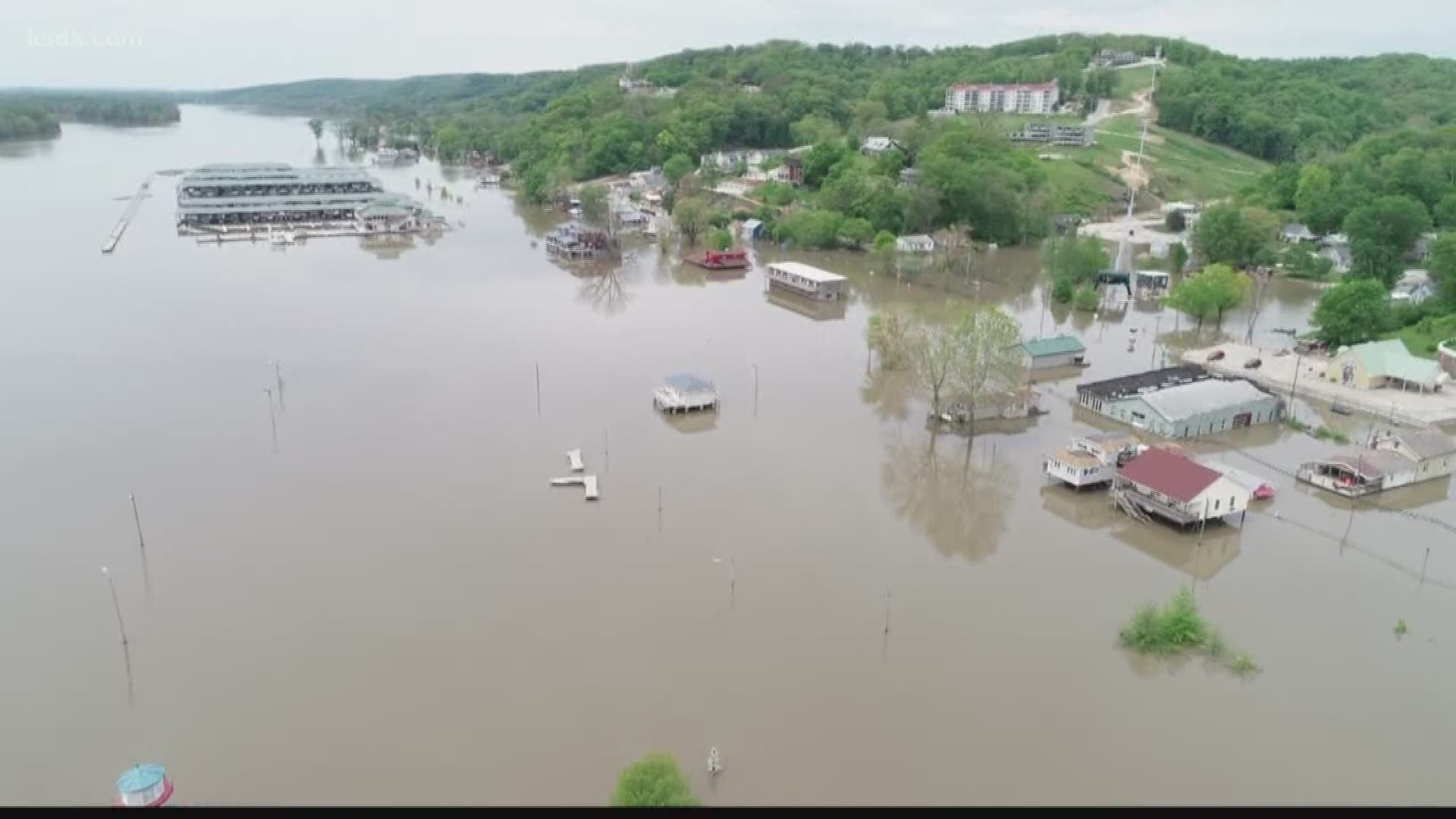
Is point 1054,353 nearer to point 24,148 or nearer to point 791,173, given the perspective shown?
point 791,173

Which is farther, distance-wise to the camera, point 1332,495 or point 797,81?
point 797,81

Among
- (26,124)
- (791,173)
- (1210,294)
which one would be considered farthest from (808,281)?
(26,124)

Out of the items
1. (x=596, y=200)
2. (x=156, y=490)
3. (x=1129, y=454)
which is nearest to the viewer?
(x=156, y=490)

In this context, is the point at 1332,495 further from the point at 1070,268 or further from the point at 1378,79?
the point at 1378,79

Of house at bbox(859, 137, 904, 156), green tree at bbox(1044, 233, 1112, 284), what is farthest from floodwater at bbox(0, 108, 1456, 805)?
house at bbox(859, 137, 904, 156)

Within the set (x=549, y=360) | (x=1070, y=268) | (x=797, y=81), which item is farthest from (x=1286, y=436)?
(x=797, y=81)

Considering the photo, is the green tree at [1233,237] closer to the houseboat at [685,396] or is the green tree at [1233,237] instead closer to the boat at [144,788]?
the houseboat at [685,396]

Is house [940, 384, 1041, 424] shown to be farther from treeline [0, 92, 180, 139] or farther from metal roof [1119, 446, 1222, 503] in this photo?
treeline [0, 92, 180, 139]
